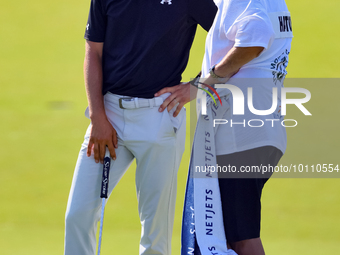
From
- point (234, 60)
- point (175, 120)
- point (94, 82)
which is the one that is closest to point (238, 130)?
point (234, 60)

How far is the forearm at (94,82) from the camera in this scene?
1.74 metres

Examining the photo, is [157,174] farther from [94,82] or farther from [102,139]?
[94,82]

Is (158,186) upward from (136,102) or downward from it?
downward

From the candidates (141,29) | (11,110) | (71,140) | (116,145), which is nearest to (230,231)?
(116,145)

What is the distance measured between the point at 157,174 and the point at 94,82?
0.41 m

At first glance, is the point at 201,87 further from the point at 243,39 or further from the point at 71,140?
the point at 71,140

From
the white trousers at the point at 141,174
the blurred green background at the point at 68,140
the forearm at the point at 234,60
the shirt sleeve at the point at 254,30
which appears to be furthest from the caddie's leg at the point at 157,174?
the blurred green background at the point at 68,140

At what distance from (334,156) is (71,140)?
2.12 metres

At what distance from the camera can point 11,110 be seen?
14.1 ft

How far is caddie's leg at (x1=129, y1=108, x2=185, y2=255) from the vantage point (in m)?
1.74

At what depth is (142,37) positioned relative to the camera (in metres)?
1.69

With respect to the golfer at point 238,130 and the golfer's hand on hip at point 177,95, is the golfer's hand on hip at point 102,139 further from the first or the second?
the golfer at point 238,130

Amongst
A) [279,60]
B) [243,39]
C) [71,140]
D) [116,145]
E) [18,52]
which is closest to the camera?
[243,39]

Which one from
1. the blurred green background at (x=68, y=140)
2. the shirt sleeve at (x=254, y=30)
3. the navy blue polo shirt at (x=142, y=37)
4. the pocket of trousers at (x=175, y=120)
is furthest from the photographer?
the blurred green background at (x=68, y=140)
